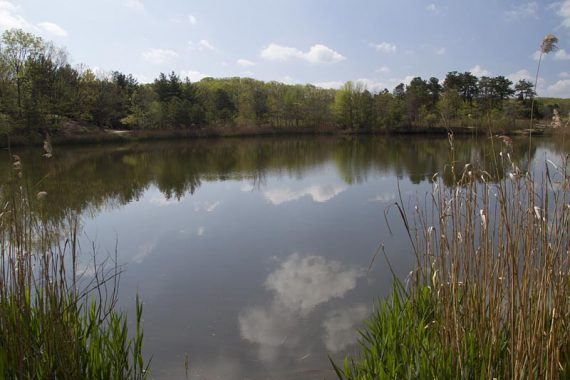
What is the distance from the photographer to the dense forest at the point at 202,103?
101 feet

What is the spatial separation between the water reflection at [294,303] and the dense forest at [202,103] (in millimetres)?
21260

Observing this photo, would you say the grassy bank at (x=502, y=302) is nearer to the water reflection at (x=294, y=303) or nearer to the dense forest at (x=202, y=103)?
the water reflection at (x=294, y=303)

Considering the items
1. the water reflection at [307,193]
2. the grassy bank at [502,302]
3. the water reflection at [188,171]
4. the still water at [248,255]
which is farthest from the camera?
the water reflection at [188,171]

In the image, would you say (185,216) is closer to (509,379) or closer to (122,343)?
(122,343)

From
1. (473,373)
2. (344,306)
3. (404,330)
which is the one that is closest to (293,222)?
(344,306)

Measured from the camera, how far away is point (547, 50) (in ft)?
6.82

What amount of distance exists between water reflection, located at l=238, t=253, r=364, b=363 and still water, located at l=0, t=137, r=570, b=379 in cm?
2

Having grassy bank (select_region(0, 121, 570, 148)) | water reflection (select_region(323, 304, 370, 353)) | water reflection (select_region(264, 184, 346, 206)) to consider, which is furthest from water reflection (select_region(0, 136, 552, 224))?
water reflection (select_region(323, 304, 370, 353))

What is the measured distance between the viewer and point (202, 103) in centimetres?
4634

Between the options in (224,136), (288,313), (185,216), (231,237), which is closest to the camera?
(288,313)

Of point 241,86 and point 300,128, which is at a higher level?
point 241,86

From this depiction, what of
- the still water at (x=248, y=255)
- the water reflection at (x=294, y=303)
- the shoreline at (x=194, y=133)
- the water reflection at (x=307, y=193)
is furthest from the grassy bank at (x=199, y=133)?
the water reflection at (x=294, y=303)

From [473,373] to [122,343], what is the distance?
2.40 meters

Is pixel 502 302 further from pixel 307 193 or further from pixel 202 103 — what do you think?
pixel 202 103
